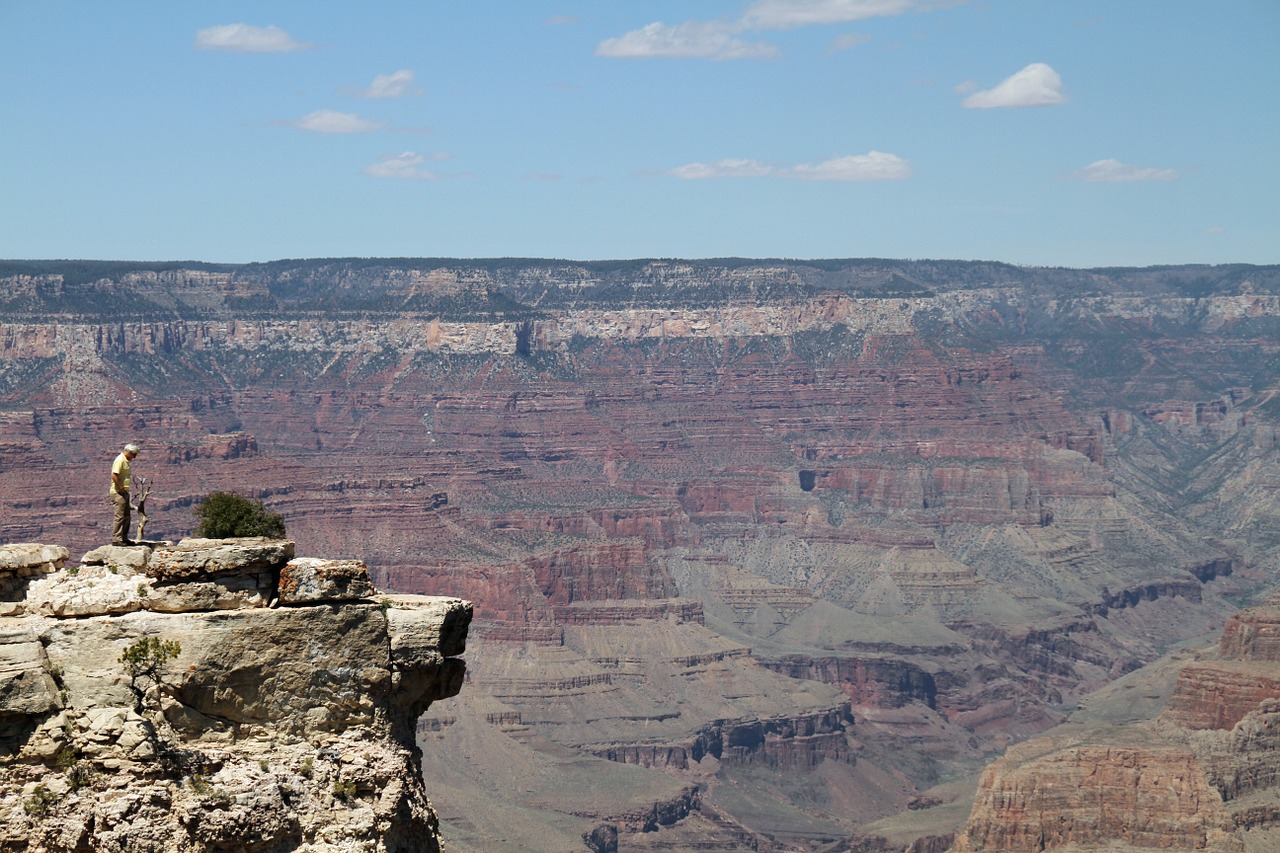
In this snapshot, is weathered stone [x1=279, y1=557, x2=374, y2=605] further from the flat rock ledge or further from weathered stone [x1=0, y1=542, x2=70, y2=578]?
weathered stone [x1=0, y1=542, x2=70, y2=578]

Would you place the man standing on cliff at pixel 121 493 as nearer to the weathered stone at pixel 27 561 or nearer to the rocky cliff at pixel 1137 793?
the weathered stone at pixel 27 561

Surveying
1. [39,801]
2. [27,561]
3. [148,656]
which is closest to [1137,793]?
[27,561]

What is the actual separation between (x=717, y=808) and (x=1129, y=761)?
69.4 metres

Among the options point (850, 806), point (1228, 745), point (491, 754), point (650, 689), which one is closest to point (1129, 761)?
point (1228, 745)

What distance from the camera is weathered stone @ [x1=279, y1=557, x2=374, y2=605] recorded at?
1708 centimetres

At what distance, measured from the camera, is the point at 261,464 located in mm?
187875

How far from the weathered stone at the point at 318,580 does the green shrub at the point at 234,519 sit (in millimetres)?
6648

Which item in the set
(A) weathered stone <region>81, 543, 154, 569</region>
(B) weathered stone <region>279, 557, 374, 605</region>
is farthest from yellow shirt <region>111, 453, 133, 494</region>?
(B) weathered stone <region>279, 557, 374, 605</region>

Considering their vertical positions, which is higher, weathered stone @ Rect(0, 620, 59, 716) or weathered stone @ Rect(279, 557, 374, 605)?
weathered stone @ Rect(279, 557, 374, 605)

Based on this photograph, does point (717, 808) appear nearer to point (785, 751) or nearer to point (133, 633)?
point (785, 751)

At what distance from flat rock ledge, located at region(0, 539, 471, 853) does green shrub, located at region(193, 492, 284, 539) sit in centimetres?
646

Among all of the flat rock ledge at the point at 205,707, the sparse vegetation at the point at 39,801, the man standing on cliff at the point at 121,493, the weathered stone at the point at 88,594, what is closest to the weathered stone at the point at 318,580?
the flat rock ledge at the point at 205,707

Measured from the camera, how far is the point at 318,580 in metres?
17.1

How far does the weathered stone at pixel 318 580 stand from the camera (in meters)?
17.1
